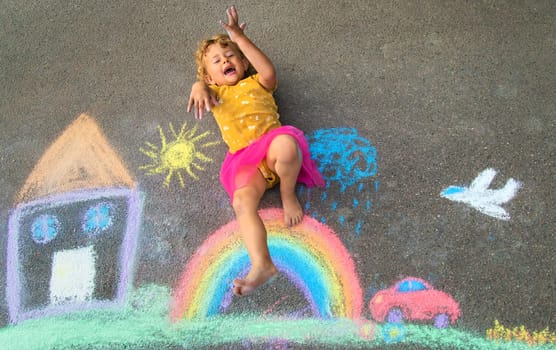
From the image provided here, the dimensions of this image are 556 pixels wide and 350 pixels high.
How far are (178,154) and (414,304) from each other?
1510 mm

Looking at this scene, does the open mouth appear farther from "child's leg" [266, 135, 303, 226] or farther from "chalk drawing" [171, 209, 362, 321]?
"chalk drawing" [171, 209, 362, 321]

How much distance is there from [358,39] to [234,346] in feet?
6.26

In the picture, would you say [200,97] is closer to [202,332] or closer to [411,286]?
[202,332]

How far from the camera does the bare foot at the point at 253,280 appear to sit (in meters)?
1.87

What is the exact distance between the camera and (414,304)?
201cm

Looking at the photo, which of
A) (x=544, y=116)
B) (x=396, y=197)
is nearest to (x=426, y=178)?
(x=396, y=197)

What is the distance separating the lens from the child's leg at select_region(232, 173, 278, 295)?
1889mm

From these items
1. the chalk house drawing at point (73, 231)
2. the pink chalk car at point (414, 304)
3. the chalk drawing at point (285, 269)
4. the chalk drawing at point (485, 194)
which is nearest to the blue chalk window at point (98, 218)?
the chalk house drawing at point (73, 231)

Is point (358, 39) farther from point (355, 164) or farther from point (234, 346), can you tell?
point (234, 346)

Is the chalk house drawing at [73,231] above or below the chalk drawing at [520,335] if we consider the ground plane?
above

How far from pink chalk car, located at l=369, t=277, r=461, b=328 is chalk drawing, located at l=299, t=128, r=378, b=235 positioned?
1.12ft

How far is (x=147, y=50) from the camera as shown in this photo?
9.38ft

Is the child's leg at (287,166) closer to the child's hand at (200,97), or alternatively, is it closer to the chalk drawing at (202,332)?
the child's hand at (200,97)

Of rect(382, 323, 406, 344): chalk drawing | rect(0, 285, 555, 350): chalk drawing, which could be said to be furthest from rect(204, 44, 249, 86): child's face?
rect(382, 323, 406, 344): chalk drawing
